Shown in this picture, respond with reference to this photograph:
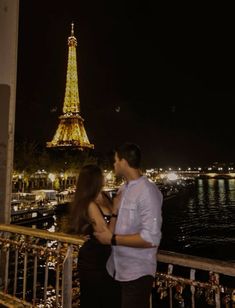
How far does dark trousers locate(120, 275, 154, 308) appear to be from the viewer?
2.70m

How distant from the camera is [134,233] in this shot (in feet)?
8.84

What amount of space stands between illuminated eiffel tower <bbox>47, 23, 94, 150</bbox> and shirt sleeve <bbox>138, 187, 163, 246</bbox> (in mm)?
82460

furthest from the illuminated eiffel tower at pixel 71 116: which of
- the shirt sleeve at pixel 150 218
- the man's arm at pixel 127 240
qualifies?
the shirt sleeve at pixel 150 218

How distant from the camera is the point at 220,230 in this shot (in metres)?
36.4

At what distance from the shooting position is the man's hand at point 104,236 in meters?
2.75

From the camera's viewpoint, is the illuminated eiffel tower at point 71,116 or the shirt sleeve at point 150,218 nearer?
the shirt sleeve at point 150,218

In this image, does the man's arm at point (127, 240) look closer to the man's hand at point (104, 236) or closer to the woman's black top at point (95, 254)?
the man's hand at point (104, 236)

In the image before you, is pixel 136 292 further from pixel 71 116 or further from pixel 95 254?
pixel 71 116

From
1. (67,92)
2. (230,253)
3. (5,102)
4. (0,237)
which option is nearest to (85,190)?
(0,237)

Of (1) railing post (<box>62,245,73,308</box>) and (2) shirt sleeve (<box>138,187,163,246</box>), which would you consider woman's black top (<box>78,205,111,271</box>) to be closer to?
(2) shirt sleeve (<box>138,187,163,246</box>)

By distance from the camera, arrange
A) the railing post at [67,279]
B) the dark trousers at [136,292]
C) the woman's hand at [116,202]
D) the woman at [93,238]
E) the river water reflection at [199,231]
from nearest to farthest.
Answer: the dark trousers at [136,292] < the woman's hand at [116,202] < the woman at [93,238] < the railing post at [67,279] < the river water reflection at [199,231]

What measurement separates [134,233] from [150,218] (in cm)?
22

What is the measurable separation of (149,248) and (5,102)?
4028 millimetres

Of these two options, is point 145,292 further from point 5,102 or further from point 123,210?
point 5,102
